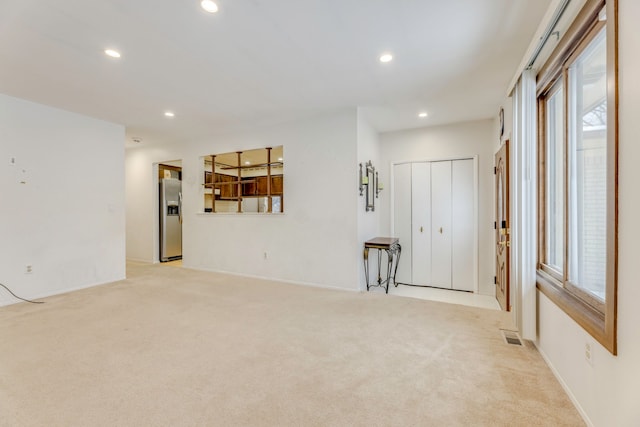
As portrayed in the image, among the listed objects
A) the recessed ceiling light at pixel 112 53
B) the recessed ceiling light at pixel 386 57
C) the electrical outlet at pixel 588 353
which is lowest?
the electrical outlet at pixel 588 353

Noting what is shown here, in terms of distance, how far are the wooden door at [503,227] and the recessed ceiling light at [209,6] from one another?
10.7ft

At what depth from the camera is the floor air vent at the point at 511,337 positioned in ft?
7.99

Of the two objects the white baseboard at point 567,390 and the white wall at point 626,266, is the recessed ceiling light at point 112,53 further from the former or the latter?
the white baseboard at point 567,390

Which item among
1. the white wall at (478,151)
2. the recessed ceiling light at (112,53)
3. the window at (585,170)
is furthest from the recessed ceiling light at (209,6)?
the white wall at (478,151)

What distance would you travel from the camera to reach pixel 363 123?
4.23m

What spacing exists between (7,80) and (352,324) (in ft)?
14.7

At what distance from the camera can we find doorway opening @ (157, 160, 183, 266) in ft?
20.4

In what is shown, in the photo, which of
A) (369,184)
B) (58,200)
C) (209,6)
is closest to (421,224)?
(369,184)

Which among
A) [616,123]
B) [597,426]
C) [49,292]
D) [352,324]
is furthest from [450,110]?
[49,292]

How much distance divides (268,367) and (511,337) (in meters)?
2.14

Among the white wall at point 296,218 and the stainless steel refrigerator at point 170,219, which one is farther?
the stainless steel refrigerator at point 170,219

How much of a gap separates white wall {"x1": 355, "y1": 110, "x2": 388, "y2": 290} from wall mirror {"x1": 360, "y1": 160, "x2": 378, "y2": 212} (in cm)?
5

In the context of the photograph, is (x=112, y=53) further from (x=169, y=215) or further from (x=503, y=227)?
(x=503, y=227)

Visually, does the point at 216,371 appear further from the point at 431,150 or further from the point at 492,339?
the point at 431,150
